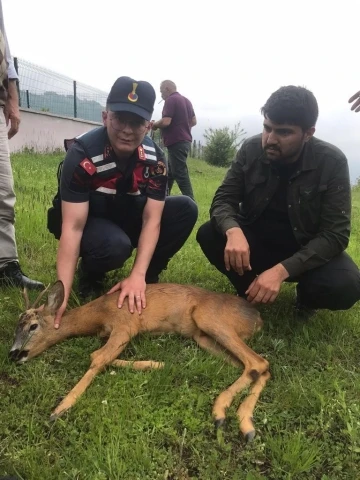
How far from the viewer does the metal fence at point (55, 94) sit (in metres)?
16.4

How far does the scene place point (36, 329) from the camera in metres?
3.34

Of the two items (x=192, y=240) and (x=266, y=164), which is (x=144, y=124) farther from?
(x=192, y=240)

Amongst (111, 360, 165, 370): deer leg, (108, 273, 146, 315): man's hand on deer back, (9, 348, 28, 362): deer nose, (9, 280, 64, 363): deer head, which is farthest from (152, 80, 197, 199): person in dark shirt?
(9, 348, 28, 362): deer nose

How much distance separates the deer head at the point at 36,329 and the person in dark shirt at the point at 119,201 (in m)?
0.07

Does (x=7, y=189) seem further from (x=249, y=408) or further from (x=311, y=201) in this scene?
(x=249, y=408)

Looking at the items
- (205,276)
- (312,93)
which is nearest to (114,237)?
(205,276)

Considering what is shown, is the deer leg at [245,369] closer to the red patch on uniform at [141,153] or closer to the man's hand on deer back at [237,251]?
the man's hand on deer back at [237,251]

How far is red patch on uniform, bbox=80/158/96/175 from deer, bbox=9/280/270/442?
899 mm

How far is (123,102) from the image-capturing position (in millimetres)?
3316

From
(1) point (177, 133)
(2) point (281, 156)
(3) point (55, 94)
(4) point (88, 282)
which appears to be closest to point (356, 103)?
(2) point (281, 156)

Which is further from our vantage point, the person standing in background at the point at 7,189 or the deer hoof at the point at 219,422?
Result: the person standing in background at the point at 7,189

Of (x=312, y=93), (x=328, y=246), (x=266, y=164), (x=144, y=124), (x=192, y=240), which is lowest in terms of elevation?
(x=192, y=240)

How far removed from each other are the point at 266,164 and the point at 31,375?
2440 millimetres

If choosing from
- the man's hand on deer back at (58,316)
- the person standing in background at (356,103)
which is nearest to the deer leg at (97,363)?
the man's hand on deer back at (58,316)
